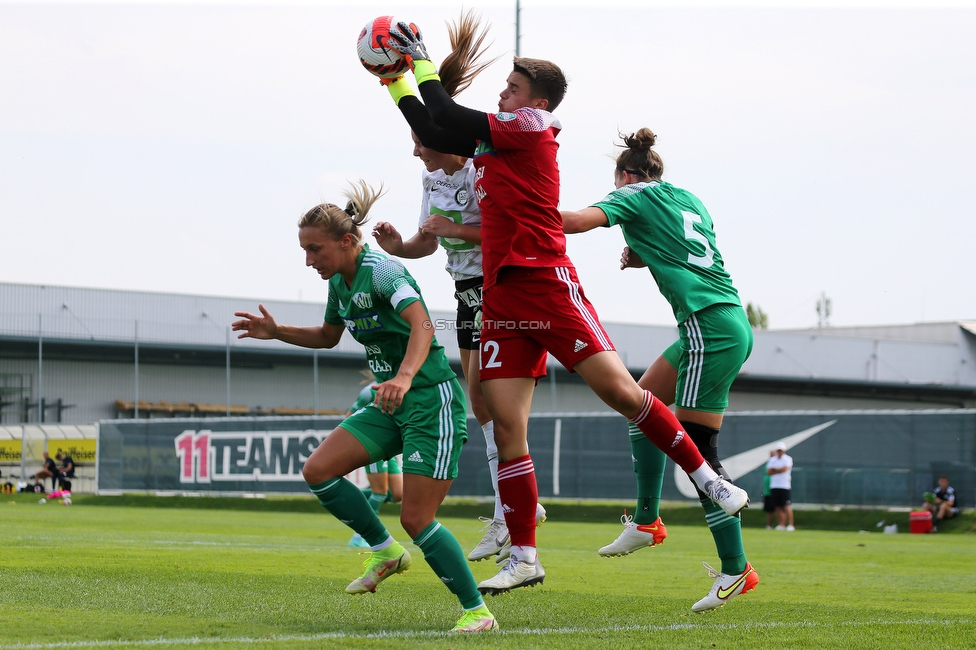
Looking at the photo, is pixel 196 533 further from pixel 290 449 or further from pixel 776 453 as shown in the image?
pixel 290 449

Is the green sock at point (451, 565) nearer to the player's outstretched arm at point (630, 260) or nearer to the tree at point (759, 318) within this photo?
the player's outstretched arm at point (630, 260)

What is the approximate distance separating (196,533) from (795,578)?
777 cm

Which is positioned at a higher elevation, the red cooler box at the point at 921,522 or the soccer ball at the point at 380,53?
the soccer ball at the point at 380,53

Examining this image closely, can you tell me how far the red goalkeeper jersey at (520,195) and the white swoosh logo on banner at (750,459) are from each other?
1765 cm

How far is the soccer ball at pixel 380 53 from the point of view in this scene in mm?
5430

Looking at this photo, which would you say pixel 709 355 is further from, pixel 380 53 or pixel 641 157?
pixel 380 53

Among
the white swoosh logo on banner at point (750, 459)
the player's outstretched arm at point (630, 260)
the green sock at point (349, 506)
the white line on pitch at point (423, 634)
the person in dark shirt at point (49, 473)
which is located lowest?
the person in dark shirt at point (49, 473)

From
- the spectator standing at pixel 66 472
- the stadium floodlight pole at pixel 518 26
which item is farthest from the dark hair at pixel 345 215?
the spectator standing at pixel 66 472

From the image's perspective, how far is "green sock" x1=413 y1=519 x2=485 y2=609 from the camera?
493 centimetres

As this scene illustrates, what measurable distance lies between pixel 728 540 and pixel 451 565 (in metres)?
1.69

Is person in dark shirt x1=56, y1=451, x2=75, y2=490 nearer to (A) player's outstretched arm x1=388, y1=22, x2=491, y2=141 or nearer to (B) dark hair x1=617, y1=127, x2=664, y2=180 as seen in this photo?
(B) dark hair x1=617, y1=127, x2=664, y2=180

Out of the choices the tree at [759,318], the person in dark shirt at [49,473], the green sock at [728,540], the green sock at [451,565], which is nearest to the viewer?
the green sock at [451,565]

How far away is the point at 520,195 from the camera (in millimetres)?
5266

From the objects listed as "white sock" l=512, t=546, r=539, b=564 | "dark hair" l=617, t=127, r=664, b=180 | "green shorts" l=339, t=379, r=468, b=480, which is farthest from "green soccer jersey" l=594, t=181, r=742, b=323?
"white sock" l=512, t=546, r=539, b=564
